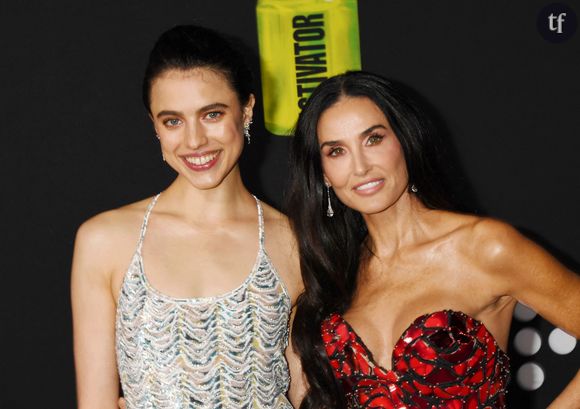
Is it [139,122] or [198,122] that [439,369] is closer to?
[198,122]

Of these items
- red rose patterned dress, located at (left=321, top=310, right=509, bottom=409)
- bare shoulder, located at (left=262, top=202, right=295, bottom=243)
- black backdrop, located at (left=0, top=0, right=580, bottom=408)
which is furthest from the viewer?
black backdrop, located at (left=0, top=0, right=580, bottom=408)

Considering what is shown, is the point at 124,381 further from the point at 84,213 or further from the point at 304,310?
the point at 84,213

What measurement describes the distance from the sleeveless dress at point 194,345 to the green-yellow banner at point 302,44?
3.71ft

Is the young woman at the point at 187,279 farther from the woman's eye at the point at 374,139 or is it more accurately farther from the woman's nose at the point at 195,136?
the woman's eye at the point at 374,139

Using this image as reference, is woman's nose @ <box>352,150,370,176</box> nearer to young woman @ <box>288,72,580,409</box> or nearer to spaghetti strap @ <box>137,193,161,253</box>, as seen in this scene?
young woman @ <box>288,72,580,409</box>

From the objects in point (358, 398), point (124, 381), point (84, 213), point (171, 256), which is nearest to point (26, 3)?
point (84, 213)

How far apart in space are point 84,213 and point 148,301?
3.66 feet

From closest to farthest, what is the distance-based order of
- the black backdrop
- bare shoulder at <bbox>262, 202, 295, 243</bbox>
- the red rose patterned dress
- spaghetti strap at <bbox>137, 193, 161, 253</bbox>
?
the red rose patterned dress
spaghetti strap at <bbox>137, 193, 161, 253</bbox>
bare shoulder at <bbox>262, 202, 295, 243</bbox>
the black backdrop

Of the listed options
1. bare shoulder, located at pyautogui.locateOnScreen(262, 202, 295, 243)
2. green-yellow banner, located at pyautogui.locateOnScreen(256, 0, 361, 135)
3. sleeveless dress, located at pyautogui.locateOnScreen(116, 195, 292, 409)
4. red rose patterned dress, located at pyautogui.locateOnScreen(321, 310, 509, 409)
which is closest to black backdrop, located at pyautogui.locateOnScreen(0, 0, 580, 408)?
green-yellow banner, located at pyautogui.locateOnScreen(256, 0, 361, 135)

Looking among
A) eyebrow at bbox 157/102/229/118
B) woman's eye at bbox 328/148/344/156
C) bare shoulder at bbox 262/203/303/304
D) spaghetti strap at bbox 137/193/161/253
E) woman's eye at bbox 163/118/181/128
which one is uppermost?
eyebrow at bbox 157/102/229/118

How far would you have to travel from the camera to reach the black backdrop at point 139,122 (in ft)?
9.96

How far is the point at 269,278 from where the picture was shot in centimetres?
221

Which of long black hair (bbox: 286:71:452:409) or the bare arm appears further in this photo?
the bare arm

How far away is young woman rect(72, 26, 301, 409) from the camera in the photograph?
6.89 feet
